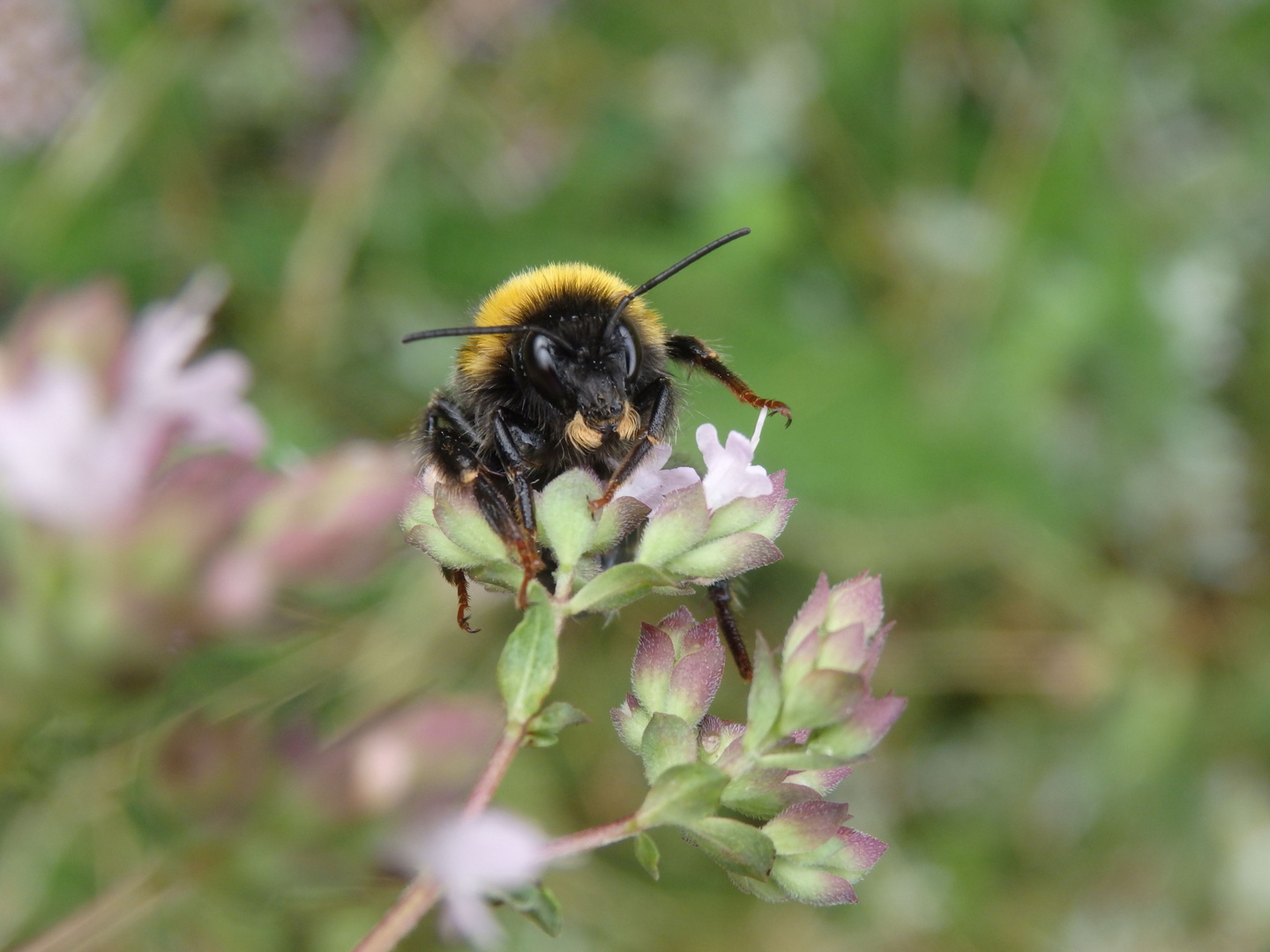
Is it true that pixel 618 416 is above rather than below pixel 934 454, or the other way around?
above

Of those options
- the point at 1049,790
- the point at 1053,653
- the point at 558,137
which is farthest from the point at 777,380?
the point at 1049,790

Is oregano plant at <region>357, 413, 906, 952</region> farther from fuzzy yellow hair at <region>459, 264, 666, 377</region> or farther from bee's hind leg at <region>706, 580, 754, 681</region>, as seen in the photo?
fuzzy yellow hair at <region>459, 264, 666, 377</region>

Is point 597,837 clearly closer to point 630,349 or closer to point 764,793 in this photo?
point 764,793

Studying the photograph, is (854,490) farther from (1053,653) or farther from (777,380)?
(1053,653)

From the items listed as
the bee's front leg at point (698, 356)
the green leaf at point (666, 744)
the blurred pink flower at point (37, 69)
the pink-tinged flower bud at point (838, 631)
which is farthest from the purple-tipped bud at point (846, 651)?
the blurred pink flower at point (37, 69)

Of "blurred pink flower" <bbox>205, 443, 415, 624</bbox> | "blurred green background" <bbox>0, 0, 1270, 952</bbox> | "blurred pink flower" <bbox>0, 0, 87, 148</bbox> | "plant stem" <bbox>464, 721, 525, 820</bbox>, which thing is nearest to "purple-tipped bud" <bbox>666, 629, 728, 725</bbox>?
"plant stem" <bbox>464, 721, 525, 820</bbox>

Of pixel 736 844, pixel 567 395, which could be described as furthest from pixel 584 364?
pixel 736 844
